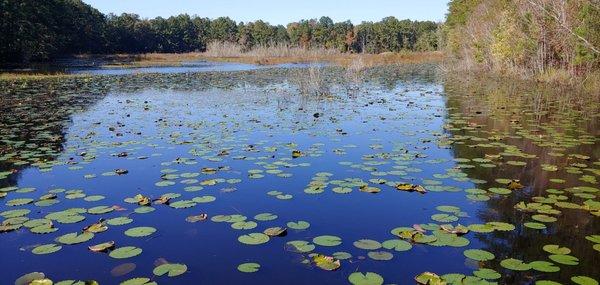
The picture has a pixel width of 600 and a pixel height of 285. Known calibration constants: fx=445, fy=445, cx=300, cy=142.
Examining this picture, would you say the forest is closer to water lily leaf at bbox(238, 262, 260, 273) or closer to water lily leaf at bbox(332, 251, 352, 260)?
water lily leaf at bbox(332, 251, 352, 260)

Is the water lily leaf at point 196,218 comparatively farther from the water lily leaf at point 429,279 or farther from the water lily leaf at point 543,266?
the water lily leaf at point 543,266

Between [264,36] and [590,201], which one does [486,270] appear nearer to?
[590,201]

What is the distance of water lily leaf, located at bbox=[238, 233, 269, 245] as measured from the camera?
3.59m

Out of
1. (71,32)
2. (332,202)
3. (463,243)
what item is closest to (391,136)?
(332,202)

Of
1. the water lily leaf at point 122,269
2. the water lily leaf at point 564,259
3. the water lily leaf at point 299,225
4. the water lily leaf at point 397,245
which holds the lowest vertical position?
the water lily leaf at point 122,269

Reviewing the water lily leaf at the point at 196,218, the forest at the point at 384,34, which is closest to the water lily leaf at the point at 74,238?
the water lily leaf at the point at 196,218

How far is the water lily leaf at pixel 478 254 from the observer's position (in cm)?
322

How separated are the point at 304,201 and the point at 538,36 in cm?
1660

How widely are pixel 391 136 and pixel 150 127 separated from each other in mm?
5040

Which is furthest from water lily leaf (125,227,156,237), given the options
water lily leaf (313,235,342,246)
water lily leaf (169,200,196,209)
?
water lily leaf (313,235,342,246)

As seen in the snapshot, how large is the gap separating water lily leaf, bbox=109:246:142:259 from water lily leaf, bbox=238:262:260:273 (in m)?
0.87

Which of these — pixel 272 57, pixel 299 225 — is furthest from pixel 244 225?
pixel 272 57

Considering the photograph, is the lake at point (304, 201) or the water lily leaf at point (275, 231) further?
the water lily leaf at point (275, 231)

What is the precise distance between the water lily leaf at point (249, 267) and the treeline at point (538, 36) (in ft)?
38.9
